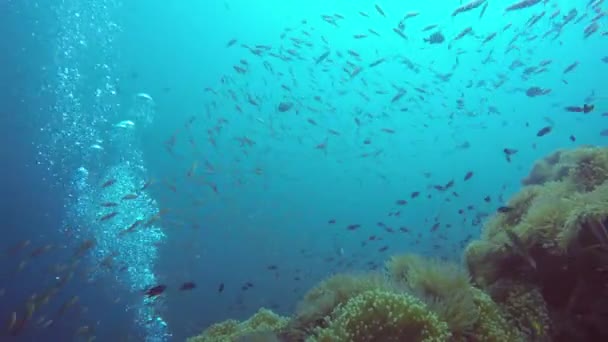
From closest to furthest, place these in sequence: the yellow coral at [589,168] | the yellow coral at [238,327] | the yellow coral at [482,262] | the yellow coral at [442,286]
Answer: the yellow coral at [442,286], the yellow coral at [482,262], the yellow coral at [589,168], the yellow coral at [238,327]

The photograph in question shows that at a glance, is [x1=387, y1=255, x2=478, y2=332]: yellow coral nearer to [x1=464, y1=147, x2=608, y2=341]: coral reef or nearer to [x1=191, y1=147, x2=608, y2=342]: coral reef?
[x1=191, y1=147, x2=608, y2=342]: coral reef

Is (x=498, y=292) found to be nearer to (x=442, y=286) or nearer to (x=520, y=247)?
(x=520, y=247)

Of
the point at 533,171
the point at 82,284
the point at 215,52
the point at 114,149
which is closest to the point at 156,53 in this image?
the point at 215,52

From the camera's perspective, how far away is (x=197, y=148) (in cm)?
5466

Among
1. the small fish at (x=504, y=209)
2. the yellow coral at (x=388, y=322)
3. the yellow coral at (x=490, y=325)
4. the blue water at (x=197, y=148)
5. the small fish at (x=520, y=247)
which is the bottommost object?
the yellow coral at (x=490, y=325)

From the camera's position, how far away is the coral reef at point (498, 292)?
3893mm

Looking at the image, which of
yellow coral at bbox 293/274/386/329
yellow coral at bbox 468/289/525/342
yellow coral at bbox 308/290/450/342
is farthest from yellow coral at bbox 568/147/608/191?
yellow coral at bbox 308/290/450/342

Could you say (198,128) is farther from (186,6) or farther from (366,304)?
(366,304)

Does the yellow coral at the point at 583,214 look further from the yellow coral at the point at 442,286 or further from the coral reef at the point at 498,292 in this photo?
the yellow coral at the point at 442,286

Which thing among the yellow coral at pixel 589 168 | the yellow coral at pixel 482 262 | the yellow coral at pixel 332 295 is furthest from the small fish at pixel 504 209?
the yellow coral at pixel 332 295

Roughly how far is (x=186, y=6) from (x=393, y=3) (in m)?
22.9

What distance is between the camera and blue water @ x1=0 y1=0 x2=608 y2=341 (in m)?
31.2

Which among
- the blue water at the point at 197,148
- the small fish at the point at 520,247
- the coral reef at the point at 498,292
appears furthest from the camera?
the blue water at the point at 197,148

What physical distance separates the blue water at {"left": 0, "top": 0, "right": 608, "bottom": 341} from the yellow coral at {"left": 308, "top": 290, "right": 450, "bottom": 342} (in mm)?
10851
